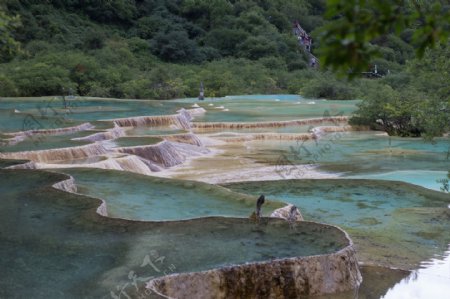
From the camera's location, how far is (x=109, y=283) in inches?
209

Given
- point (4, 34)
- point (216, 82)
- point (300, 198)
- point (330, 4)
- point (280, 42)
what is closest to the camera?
point (330, 4)

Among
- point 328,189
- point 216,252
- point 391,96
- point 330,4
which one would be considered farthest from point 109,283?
point 391,96

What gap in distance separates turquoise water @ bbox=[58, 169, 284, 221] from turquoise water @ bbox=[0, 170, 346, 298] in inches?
41.2

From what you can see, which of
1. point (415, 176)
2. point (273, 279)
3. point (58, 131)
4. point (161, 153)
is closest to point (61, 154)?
point (161, 153)

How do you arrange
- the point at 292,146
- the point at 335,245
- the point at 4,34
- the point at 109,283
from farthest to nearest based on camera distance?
the point at 292,146 < the point at 335,245 < the point at 109,283 < the point at 4,34

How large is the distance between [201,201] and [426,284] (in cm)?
376

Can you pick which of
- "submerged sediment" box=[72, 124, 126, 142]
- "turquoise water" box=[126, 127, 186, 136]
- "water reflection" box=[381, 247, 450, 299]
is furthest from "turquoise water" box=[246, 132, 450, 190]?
"water reflection" box=[381, 247, 450, 299]

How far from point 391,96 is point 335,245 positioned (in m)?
16.6

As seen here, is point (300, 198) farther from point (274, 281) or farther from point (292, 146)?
point (292, 146)

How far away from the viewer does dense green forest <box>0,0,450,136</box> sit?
1304 inches

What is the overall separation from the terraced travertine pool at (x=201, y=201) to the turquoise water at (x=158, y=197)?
0.03 m

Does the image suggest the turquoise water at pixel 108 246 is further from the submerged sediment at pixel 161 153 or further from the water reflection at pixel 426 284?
the submerged sediment at pixel 161 153

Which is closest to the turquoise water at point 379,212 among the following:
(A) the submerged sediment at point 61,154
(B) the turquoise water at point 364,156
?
(B) the turquoise water at point 364,156

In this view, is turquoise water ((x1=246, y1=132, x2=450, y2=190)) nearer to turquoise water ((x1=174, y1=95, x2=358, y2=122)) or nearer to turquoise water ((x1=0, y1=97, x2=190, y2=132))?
turquoise water ((x1=174, y1=95, x2=358, y2=122))
